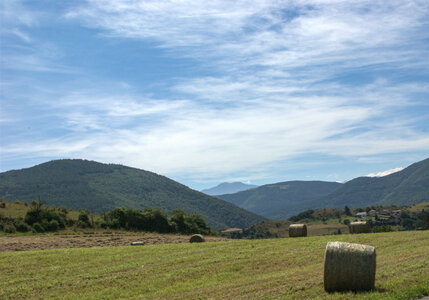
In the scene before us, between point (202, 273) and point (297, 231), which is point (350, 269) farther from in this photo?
point (297, 231)

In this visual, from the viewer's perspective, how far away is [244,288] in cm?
1717

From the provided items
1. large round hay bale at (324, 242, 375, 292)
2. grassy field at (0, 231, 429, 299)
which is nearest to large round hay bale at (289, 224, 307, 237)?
grassy field at (0, 231, 429, 299)

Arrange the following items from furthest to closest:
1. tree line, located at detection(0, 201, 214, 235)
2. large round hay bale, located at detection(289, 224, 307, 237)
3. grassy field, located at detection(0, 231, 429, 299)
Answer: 1. tree line, located at detection(0, 201, 214, 235)
2. large round hay bale, located at detection(289, 224, 307, 237)
3. grassy field, located at detection(0, 231, 429, 299)

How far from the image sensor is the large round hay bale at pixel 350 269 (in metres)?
14.6

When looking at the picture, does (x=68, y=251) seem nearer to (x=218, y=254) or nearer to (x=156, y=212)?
(x=218, y=254)

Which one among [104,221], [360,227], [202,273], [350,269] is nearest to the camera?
[350,269]

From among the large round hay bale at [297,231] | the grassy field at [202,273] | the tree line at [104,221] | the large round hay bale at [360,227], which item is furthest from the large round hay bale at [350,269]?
the tree line at [104,221]

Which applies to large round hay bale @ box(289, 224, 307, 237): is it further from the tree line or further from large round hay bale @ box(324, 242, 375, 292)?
large round hay bale @ box(324, 242, 375, 292)

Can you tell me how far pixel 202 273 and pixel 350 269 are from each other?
9409 millimetres

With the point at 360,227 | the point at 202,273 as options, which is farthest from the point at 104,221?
the point at 202,273

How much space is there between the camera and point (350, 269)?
1467 centimetres

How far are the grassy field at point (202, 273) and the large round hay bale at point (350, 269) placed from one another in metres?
0.54

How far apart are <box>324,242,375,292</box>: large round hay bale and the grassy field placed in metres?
0.54

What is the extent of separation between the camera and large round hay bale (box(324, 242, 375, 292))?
14.6 meters
